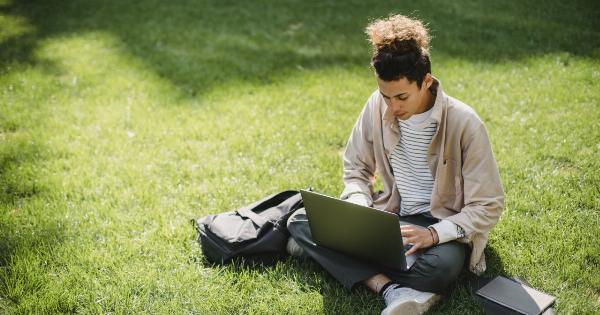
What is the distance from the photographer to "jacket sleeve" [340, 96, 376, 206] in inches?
126

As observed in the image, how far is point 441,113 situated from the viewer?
109 inches


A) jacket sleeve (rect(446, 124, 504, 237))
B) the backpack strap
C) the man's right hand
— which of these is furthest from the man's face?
the backpack strap

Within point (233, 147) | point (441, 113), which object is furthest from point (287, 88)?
point (441, 113)

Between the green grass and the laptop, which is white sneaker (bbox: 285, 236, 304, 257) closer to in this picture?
the green grass

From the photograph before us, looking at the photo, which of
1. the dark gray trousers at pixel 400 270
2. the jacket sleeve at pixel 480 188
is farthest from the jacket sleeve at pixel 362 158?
the jacket sleeve at pixel 480 188

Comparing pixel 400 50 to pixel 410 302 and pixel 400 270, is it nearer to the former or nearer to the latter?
pixel 400 270

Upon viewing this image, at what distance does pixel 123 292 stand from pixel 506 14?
23.1ft

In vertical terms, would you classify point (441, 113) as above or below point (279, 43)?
above

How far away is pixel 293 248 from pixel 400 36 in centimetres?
148

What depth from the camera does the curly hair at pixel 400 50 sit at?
8.62ft

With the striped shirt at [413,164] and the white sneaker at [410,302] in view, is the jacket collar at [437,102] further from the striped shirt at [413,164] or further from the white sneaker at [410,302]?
the white sneaker at [410,302]

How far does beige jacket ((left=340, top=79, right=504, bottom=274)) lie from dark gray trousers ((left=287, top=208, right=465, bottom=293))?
0.13m

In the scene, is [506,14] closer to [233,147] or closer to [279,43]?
[279,43]

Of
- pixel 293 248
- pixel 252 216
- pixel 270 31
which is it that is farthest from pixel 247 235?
pixel 270 31
